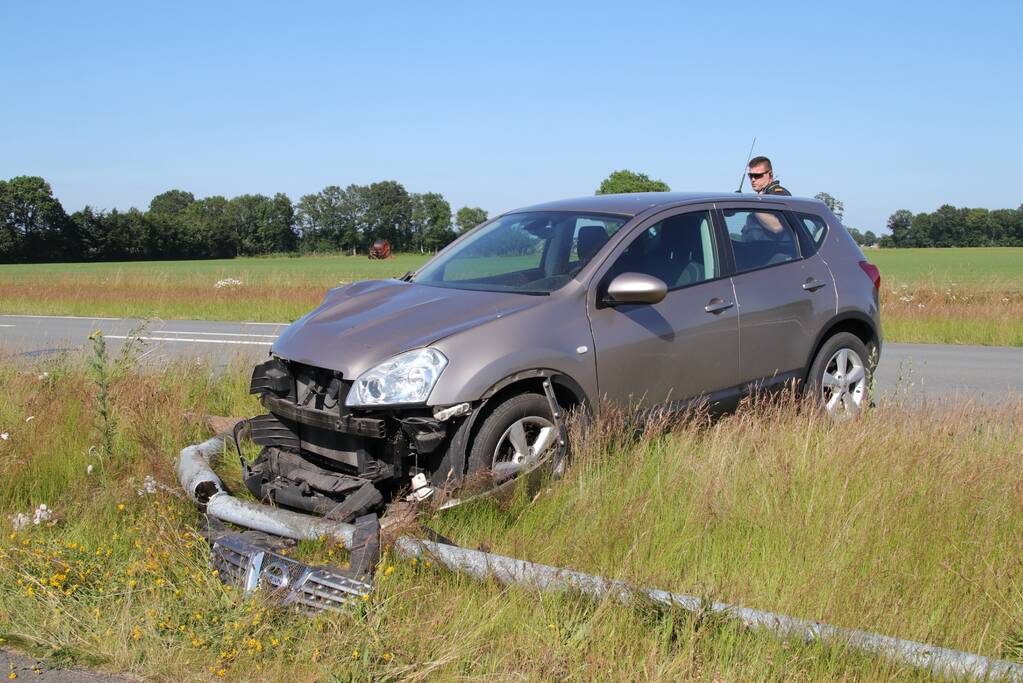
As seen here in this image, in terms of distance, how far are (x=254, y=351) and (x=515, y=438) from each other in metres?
6.94

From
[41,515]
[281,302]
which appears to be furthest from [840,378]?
[281,302]

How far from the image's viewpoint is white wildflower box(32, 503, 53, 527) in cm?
482

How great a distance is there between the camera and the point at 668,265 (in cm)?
598

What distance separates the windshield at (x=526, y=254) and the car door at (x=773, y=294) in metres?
1.04

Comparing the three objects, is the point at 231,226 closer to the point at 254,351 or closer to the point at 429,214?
the point at 429,214

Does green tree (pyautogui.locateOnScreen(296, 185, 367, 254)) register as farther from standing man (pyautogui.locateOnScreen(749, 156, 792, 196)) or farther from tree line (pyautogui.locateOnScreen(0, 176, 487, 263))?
standing man (pyautogui.locateOnScreen(749, 156, 792, 196))

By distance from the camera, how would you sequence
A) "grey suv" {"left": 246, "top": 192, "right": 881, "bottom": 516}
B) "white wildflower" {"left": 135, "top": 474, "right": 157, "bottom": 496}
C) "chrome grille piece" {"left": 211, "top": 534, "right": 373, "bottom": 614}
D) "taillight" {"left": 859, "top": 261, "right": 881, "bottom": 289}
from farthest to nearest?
"taillight" {"left": 859, "top": 261, "right": 881, "bottom": 289}
"white wildflower" {"left": 135, "top": 474, "right": 157, "bottom": 496}
"grey suv" {"left": 246, "top": 192, "right": 881, "bottom": 516}
"chrome grille piece" {"left": 211, "top": 534, "right": 373, "bottom": 614}

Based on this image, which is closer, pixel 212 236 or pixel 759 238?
pixel 759 238

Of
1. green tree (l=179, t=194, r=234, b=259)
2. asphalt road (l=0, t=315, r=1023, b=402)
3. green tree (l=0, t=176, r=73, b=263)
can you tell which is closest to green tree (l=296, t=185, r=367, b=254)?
green tree (l=179, t=194, r=234, b=259)

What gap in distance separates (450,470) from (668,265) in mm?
2181

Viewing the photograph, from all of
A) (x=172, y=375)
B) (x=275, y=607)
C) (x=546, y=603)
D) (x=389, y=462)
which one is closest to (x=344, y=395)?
(x=389, y=462)

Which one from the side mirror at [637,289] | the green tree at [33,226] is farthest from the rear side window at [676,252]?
the green tree at [33,226]

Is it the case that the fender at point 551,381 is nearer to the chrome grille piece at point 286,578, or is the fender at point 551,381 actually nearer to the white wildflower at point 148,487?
the chrome grille piece at point 286,578

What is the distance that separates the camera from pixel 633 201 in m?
6.25
